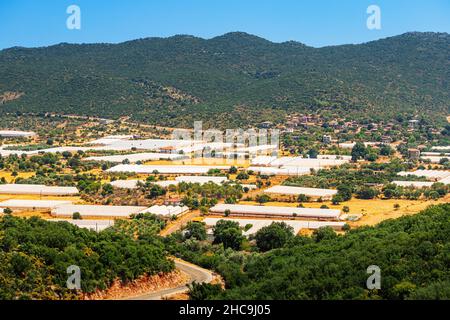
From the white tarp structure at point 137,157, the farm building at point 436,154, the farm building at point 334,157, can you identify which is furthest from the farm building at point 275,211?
the farm building at point 436,154

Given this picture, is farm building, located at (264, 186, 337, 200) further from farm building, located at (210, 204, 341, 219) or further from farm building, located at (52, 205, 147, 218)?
farm building, located at (52, 205, 147, 218)

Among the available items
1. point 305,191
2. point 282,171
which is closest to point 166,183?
point 305,191

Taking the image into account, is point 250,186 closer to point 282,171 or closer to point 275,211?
point 282,171

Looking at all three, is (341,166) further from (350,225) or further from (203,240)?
(203,240)

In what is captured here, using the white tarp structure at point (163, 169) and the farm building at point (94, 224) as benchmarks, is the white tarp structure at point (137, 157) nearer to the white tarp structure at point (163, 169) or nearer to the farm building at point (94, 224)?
the white tarp structure at point (163, 169)

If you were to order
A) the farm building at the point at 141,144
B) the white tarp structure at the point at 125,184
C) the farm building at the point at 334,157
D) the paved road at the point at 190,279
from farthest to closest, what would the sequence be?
the farm building at the point at 141,144, the farm building at the point at 334,157, the white tarp structure at the point at 125,184, the paved road at the point at 190,279

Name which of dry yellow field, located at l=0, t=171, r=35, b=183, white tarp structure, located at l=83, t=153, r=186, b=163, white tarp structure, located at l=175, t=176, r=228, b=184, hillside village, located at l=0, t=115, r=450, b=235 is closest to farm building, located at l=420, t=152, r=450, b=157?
hillside village, located at l=0, t=115, r=450, b=235
